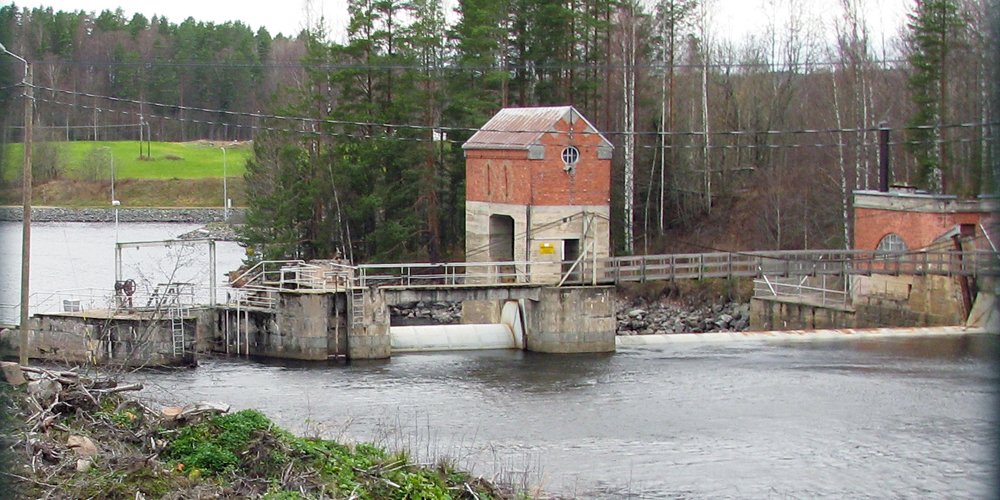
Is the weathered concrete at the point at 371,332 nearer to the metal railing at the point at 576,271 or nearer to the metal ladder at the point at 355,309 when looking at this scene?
the metal ladder at the point at 355,309

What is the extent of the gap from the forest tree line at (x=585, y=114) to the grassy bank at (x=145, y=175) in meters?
13.7

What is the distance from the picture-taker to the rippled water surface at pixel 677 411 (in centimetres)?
2162

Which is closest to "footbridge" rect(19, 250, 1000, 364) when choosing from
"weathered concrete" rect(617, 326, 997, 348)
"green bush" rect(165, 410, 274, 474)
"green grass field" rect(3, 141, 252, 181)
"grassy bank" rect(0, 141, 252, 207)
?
"weathered concrete" rect(617, 326, 997, 348)

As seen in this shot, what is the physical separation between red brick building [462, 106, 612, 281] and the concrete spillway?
1.58 m

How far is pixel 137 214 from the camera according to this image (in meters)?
74.9

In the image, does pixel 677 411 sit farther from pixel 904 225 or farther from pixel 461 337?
pixel 904 225

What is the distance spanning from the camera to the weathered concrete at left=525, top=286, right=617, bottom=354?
34.3 metres

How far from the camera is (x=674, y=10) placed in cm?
5419

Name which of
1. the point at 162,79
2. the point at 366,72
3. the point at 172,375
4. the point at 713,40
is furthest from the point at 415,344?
the point at 162,79

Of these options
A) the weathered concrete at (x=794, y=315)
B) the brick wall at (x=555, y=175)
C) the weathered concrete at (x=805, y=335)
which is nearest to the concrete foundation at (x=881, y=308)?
the weathered concrete at (x=794, y=315)

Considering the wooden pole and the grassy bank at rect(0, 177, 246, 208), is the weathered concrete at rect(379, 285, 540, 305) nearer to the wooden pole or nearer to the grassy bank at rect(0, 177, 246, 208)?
the wooden pole

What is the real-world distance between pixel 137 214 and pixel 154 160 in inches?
193

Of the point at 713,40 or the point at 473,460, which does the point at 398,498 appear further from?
the point at 713,40

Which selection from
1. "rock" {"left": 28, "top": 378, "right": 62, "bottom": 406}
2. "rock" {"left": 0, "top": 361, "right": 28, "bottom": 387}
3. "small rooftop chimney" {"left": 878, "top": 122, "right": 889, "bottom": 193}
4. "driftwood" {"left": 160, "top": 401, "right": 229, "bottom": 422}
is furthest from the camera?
"small rooftop chimney" {"left": 878, "top": 122, "right": 889, "bottom": 193}
